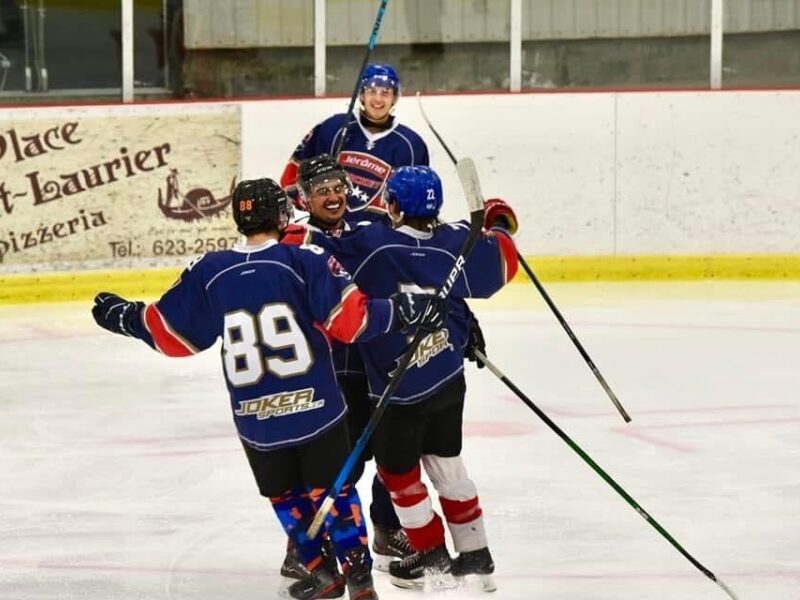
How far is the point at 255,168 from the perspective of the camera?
318 inches

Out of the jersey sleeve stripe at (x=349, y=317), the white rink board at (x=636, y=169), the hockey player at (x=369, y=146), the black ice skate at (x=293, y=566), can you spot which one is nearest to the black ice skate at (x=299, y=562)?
the black ice skate at (x=293, y=566)

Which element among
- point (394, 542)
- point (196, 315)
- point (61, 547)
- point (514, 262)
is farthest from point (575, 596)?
point (61, 547)

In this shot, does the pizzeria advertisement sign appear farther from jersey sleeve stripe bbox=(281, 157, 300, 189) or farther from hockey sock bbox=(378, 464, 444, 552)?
hockey sock bbox=(378, 464, 444, 552)

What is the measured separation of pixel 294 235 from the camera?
3.40 m

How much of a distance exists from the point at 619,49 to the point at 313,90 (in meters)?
1.54

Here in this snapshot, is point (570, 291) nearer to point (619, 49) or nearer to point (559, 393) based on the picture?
point (619, 49)

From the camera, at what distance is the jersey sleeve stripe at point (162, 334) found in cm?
333

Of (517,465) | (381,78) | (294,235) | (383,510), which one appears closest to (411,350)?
(294,235)

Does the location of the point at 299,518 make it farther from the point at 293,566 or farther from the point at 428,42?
the point at 428,42

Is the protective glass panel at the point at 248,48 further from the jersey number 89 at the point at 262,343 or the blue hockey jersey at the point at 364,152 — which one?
the jersey number 89 at the point at 262,343

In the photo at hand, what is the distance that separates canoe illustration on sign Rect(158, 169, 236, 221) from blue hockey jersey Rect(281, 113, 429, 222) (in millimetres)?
3063

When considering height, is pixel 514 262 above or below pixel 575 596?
above

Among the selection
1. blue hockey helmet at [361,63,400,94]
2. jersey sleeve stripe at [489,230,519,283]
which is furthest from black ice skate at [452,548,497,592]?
blue hockey helmet at [361,63,400,94]

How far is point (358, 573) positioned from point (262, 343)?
1.65ft
